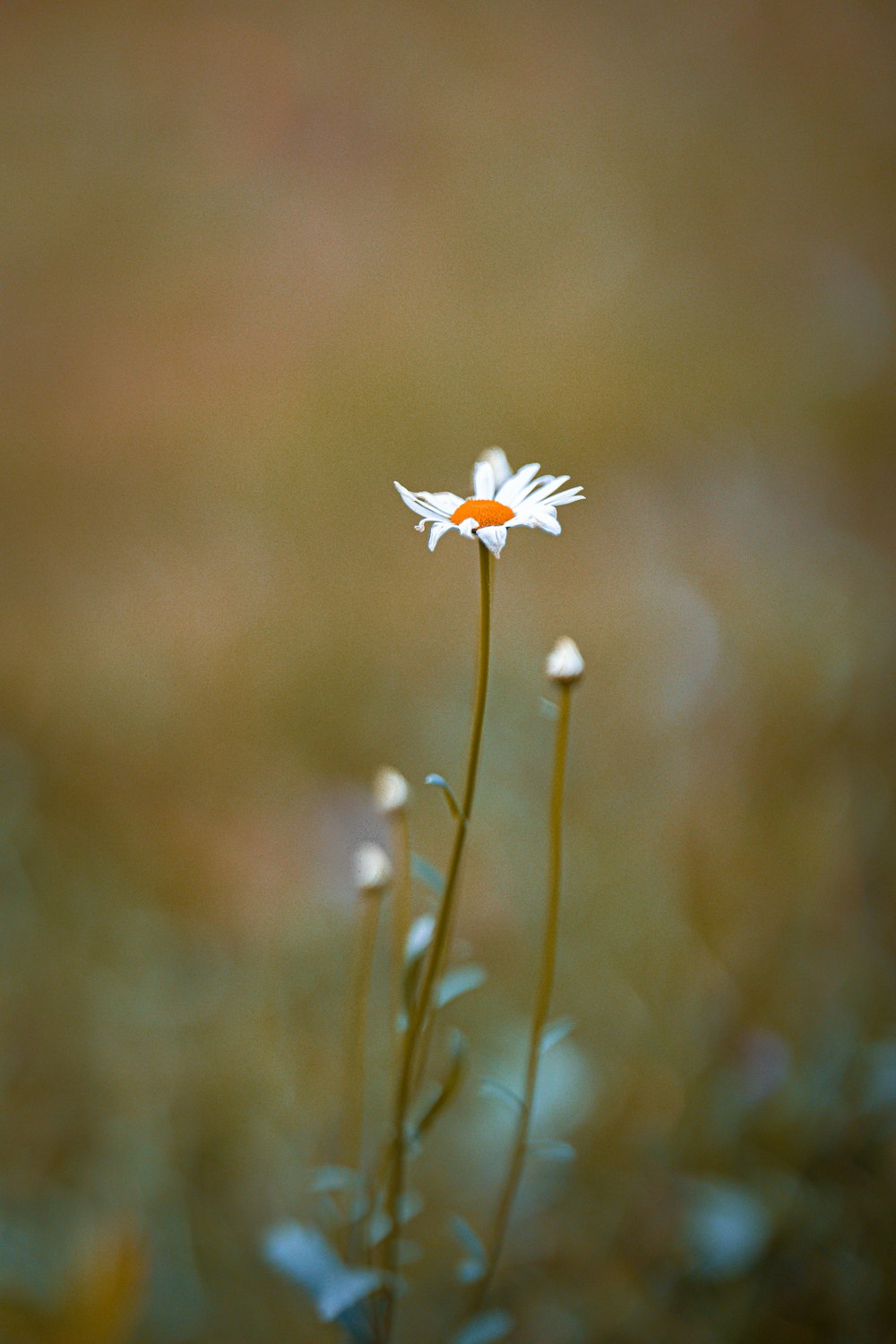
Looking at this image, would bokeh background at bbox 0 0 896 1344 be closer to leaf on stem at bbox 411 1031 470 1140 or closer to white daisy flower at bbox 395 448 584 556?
leaf on stem at bbox 411 1031 470 1140

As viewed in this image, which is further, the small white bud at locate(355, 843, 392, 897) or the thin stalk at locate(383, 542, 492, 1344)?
the small white bud at locate(355, 843, 392, 897)

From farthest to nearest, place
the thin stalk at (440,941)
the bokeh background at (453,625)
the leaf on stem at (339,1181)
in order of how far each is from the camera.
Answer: the bokeh background at (453,625), the leaf on stem at (339,1181), the thin stalk at (440,941)

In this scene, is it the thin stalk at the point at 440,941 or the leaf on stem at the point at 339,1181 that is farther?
the leaf on stem at the point at 339,1181

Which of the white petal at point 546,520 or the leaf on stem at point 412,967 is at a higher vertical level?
the white petal at point 546,520

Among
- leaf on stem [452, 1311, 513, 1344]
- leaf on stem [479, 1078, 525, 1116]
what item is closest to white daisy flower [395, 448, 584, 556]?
leaf on stem [479, 1078, 525, 1116]

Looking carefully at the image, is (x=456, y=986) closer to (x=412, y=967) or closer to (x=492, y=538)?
(x=412, y=967)

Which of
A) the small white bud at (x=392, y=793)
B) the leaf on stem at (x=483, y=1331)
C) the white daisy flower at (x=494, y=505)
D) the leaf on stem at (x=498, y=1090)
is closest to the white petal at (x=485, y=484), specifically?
the white daisy flower at (x=494, y=505)

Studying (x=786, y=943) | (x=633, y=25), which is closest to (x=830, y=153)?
(x=633, y=25)

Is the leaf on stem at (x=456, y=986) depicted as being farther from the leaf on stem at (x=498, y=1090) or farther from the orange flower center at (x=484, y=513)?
the orange flower center at (x=484, y=513)
